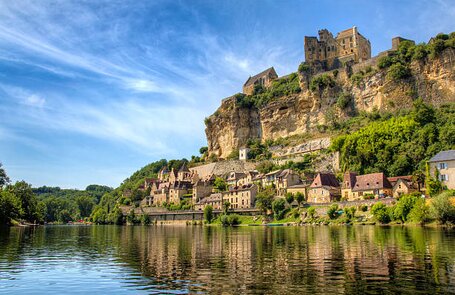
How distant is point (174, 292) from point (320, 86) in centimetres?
9930

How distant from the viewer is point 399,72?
3580 inches

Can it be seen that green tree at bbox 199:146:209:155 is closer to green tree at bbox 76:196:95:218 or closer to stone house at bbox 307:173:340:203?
green tree at bbox 76:196:95:218

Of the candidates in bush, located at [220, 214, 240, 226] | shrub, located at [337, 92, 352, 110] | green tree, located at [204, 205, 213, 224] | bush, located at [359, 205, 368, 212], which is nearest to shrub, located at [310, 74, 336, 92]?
shrub, located at [337, 92, 352, 110]

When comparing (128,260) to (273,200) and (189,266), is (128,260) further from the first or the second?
(273,200)

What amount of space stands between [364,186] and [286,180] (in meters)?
18.7

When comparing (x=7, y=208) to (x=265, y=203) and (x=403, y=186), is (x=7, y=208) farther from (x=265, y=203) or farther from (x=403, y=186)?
(x=403, y=186)

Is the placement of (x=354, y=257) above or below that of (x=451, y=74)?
below

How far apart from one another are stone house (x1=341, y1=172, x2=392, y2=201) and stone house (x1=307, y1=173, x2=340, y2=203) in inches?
78.9

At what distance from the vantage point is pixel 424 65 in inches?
3533

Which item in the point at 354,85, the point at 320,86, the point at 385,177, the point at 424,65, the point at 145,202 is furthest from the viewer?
the point at 145,202

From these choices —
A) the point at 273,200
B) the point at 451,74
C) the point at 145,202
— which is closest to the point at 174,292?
the point at 273,200

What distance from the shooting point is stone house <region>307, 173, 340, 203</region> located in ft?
248

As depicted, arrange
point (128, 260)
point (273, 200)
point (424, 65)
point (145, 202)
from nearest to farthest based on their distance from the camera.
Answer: point (128, 260), point (273, 200), point (424, 65), point (145, 202)

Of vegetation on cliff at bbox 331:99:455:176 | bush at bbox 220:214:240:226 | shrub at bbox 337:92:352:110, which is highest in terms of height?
shrub at bbox 337:92:352:110
